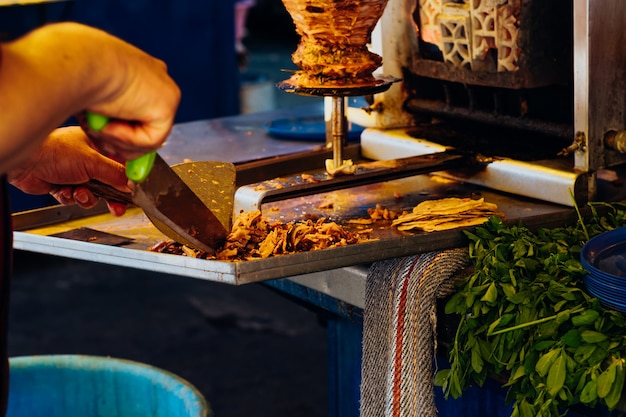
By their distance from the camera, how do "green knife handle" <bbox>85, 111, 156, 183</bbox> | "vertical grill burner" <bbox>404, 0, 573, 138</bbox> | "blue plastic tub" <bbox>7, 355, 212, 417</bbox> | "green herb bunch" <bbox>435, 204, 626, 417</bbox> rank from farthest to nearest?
"blue plastic tub" <bbox>7, 355, 212, 417</bbox> < "vertical grill burner" <bbox>404, 0, 573, 138</bbox> < "green herb bunch" <bbox>435, 204, 626, 417</bbox> < "green knife handle" <bbox>85, 111, 156, 183</bbox>

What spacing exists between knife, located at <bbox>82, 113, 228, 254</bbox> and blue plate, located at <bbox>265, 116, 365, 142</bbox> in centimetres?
122

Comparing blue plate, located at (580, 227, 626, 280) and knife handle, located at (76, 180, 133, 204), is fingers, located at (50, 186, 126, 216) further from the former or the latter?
blue plate, located at (580, 227, 626, 280)

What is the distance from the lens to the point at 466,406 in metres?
2.16

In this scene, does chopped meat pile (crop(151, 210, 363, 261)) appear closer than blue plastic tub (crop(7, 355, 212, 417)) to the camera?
Yes

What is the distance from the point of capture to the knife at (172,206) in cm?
→ 169

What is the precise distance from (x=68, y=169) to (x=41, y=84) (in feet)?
2.56

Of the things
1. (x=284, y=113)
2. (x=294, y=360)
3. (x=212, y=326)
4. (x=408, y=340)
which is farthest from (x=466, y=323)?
(x=212, y=326)

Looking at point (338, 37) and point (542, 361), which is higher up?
point (338, 37)

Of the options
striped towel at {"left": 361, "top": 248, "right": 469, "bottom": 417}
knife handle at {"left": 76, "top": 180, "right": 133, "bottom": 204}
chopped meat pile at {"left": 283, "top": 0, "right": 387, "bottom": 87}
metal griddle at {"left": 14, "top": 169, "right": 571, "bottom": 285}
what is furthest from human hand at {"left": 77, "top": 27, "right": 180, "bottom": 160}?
chopped meat pile at {"left": 283, "top": 0, "right": 387, "bottom": 87}

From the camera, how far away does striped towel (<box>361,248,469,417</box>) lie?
196cm

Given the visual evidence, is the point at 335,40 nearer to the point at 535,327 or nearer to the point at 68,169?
the point at 68,169

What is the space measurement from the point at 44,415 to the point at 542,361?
1.55m

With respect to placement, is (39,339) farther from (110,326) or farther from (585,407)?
(585,407)

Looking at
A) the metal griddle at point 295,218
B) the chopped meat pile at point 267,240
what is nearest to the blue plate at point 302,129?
the metal griddle at point 295,218
